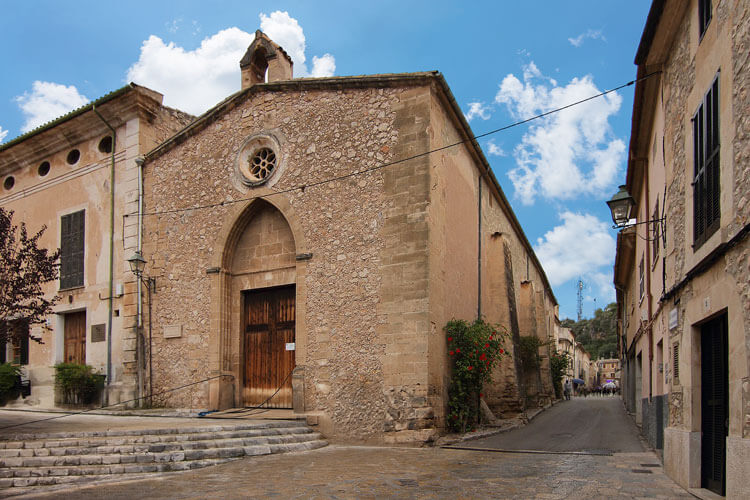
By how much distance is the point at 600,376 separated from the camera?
274 ft

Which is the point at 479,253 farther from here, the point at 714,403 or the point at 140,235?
the point at 714,403

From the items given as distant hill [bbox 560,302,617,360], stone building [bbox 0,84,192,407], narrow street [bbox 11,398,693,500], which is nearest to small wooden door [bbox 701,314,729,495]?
narrow street [bbox 11,398,693,500]

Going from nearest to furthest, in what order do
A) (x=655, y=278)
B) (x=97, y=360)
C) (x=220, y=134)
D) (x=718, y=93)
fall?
(x=718, y=93), (x=655, y=278), (x=220, y=134), (x=97, y=360)

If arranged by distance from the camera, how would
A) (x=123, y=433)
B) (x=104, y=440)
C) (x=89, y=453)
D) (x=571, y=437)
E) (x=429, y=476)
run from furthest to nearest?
(x=571, y=437)
(x=123, y=433)
(x=104, y=440)
(x=89, y=453)
(x=429, y=476)

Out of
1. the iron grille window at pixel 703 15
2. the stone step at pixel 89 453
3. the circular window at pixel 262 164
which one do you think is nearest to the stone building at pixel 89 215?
the circular window at pixel 262 164

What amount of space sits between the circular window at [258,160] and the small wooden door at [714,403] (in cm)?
941

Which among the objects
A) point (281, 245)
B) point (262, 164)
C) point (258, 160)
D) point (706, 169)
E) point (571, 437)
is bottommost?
point (571, 437)

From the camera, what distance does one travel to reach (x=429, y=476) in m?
7.46

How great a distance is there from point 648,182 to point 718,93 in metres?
5.98

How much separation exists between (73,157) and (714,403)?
17078mm

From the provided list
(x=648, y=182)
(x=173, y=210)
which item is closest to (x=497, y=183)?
(x=648, y=182)

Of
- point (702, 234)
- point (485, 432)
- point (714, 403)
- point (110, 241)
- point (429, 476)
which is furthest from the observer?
point (110, 241)

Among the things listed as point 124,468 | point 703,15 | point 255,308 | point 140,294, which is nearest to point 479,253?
point 255,308

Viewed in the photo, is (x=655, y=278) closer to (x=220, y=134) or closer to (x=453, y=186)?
(x=453, y=186)
